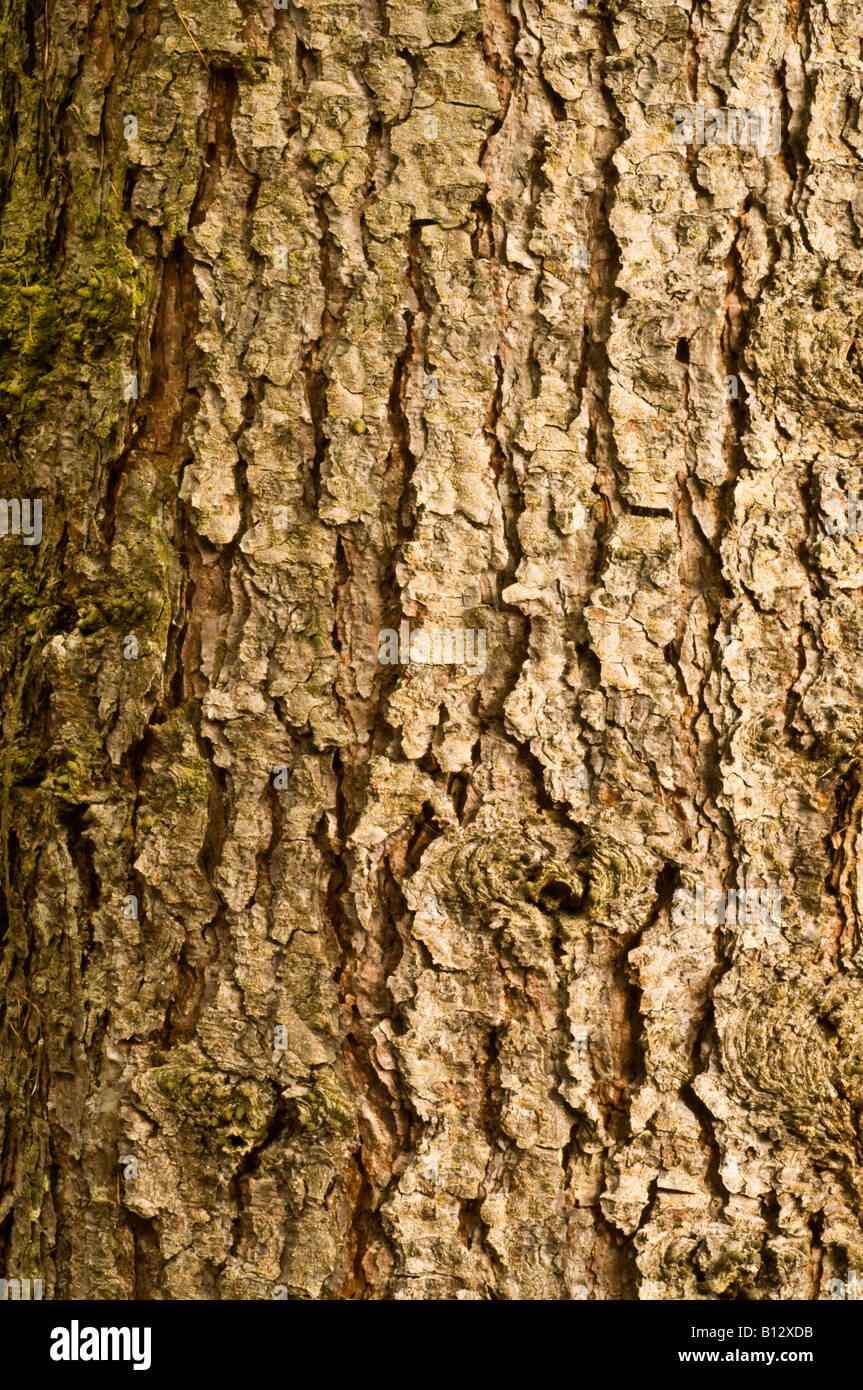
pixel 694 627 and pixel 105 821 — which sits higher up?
pixel 694 627

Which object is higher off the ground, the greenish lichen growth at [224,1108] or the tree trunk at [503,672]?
the tree trunk at [503,672]

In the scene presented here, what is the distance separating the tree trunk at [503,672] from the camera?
1358 millimetres

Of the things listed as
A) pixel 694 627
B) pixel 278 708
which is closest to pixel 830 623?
pixel 694 627

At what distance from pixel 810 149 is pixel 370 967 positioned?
1278 millimetres

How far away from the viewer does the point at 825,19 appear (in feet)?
4.58

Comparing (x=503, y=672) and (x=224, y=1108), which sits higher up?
(x=503, y=672)

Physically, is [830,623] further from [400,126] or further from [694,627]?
[400,126]

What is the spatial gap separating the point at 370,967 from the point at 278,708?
38 cm

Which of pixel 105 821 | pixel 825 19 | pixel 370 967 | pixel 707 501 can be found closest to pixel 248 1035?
pixel 370 967

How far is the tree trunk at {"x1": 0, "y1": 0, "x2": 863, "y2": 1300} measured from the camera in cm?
136

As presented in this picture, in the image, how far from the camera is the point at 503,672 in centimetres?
138

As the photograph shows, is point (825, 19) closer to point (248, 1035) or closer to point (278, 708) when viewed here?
point (278, 708)

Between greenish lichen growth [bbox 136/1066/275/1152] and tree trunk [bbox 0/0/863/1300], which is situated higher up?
tree trunk [bbox 0/0/863/1300]
